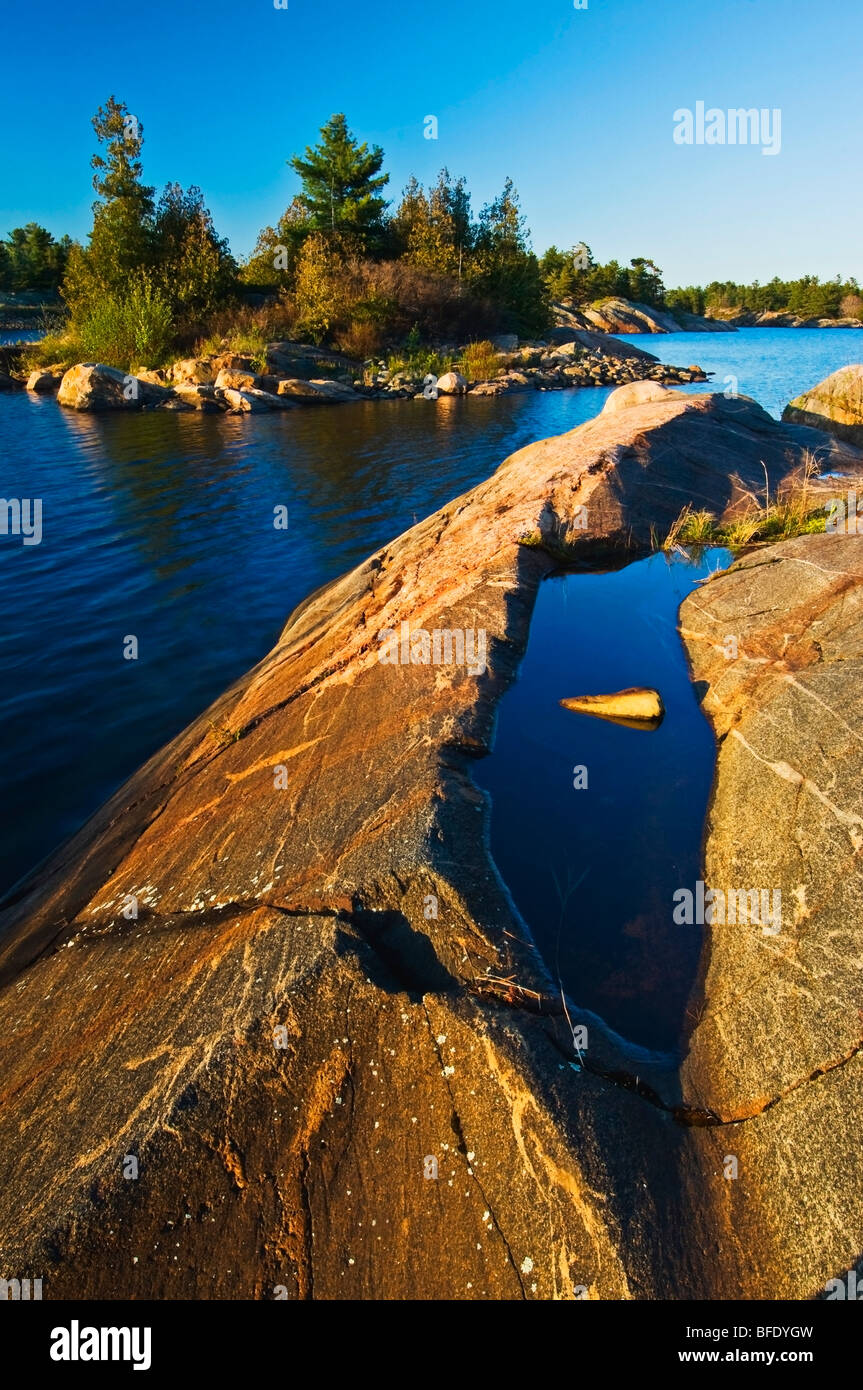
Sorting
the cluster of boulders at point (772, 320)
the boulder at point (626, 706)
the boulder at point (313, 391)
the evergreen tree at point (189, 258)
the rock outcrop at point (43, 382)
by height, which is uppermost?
the cluster of boulders at point (772, 320)

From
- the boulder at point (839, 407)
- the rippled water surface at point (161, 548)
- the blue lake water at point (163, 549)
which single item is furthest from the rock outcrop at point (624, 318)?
the boulder at point (839, 407)

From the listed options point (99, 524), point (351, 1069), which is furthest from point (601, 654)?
point (99, 524)

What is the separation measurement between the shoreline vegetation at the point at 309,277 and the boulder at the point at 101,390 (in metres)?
5.34

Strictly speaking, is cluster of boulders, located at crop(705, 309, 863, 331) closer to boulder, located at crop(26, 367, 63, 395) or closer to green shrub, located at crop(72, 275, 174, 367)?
green shrub, located at crop(72, 275, 174, 367)

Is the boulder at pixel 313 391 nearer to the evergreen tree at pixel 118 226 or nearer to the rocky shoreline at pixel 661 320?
the evergreen tree at pixel 118 226

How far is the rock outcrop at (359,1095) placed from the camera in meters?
2.61

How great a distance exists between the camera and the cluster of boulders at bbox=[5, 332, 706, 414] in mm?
31859

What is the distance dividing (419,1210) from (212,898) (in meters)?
2.21

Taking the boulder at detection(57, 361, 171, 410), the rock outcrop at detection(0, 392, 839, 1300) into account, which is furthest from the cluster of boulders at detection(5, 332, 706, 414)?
the rock outcrop at detection(0, 392, 839, 1300)

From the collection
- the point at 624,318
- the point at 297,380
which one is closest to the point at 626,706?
the point at 297,380

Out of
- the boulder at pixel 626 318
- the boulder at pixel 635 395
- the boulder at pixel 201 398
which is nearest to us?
the boulder at pixel 635 395

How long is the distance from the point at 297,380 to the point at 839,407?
2672 cm

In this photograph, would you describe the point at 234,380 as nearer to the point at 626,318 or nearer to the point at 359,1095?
the point at 359,1095

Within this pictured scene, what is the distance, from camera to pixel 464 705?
18.4 ft
